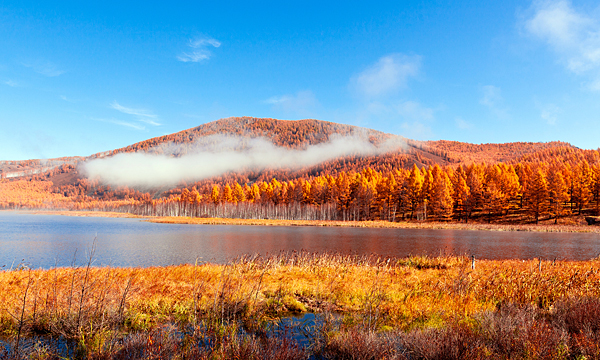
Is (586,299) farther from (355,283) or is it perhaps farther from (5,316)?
(5,316)

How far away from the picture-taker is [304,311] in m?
10.4

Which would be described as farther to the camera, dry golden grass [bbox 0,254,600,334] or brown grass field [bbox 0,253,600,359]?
dry golden grass [bbox 0,254,600,334]

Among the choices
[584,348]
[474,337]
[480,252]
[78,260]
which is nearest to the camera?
Result: [584,348]

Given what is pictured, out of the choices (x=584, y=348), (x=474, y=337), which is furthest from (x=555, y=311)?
(x=474, y=337)

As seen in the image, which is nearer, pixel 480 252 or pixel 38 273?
pixel 38 273

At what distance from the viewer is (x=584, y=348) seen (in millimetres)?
5523

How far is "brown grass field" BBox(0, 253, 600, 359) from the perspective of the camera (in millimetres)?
5699

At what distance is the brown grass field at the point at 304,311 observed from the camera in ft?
18.7

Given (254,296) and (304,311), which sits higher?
(254,296)

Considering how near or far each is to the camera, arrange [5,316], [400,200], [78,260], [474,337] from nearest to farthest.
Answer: [474,337] → [5,316] → [78,260] → [400,200]

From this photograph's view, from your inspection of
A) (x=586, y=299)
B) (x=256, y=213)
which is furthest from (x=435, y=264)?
(x=256, y=213)

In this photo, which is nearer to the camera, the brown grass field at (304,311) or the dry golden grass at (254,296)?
the brown grass field at (304,311)

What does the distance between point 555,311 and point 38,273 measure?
755 inches

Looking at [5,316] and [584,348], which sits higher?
[584,348]
